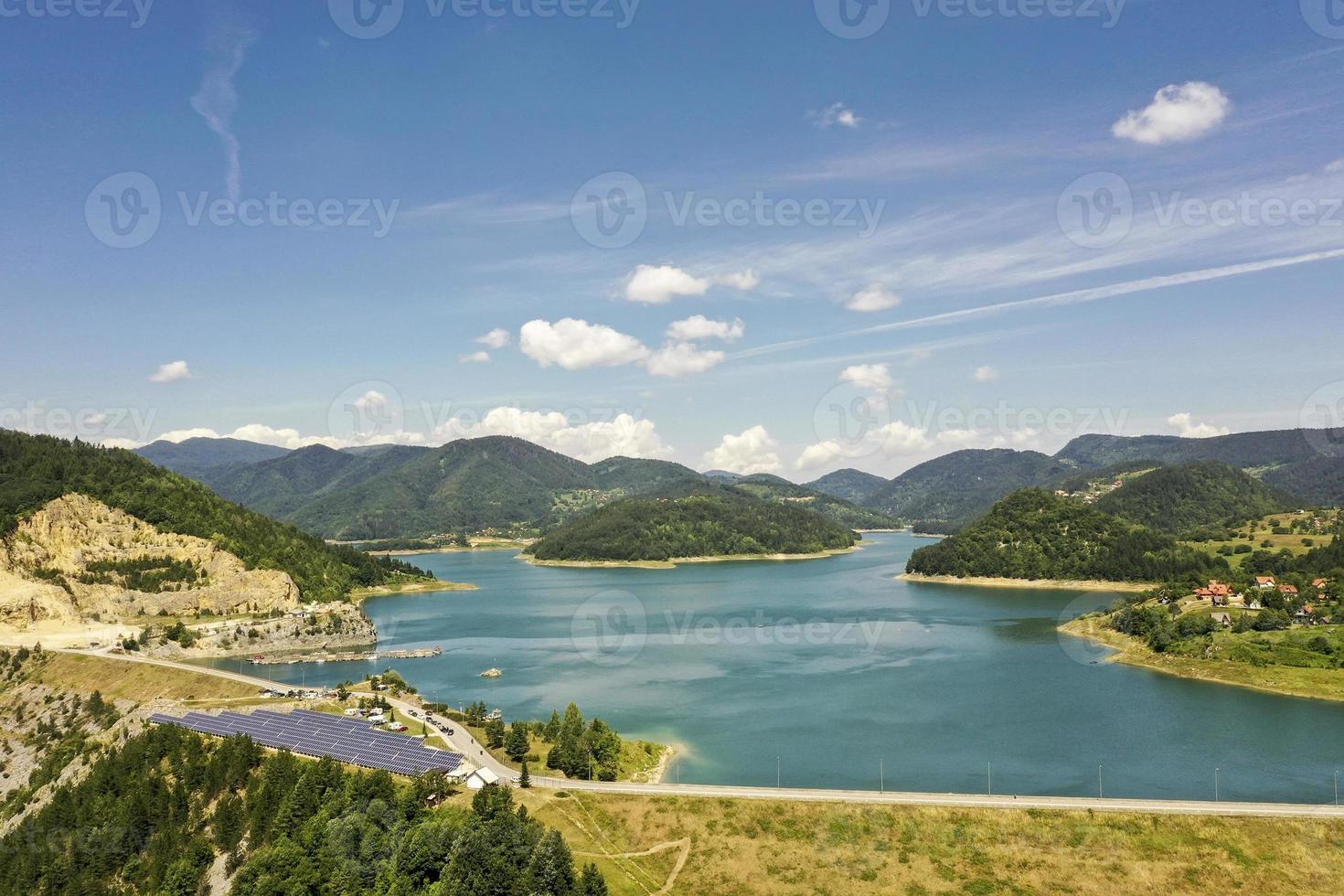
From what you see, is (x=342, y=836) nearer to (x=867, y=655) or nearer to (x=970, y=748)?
(x=970, y=748)

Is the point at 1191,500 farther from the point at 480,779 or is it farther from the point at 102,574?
the point at 102,574

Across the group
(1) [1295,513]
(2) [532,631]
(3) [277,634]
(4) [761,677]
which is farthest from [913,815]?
(1) [1295,513]

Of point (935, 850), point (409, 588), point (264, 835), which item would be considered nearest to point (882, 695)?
point (935, 850)

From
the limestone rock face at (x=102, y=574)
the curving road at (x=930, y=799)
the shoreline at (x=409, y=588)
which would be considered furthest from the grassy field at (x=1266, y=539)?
the limestone rock face at (x=102, y=574)

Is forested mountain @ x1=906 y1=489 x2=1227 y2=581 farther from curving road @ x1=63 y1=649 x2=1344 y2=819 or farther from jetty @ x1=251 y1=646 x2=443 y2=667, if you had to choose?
jetty @ x1=251 y1=646 x2=443 y2=667

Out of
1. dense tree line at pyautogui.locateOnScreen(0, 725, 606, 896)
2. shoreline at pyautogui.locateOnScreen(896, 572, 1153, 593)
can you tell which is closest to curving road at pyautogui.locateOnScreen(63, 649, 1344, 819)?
dense tree line at pyautogui.locateOnScreen(0, 725, 606, 896)

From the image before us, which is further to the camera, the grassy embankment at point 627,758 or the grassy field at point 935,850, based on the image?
the grassy embankment at point 627,758

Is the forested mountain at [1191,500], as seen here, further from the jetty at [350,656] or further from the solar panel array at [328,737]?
the solar panel array at [328,737]
